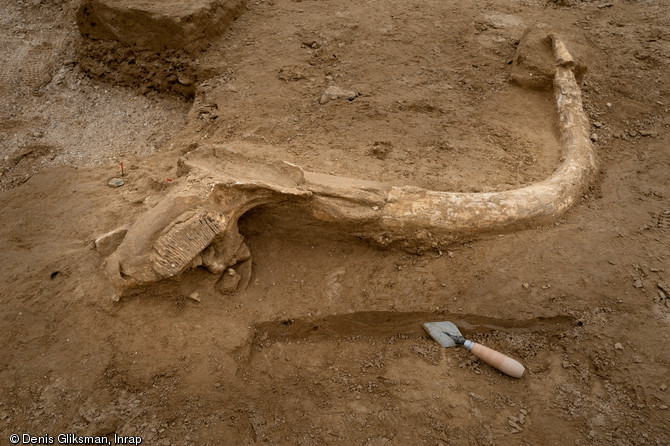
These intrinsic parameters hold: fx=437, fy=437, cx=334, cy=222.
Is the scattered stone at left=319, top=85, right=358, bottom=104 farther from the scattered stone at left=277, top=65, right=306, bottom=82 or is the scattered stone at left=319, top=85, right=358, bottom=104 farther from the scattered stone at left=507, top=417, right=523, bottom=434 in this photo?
the scattered stone at left=507, top=417, right=523, bottom=434

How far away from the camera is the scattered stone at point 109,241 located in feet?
10.2

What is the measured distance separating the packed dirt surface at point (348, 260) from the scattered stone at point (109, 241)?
0.11 meters

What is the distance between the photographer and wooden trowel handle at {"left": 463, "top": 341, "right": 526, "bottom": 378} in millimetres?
2863

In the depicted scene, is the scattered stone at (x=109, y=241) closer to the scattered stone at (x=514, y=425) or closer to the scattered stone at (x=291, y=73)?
the scattered stone at (x=291, y=73)

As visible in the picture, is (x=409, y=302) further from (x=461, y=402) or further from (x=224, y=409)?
(x=224, y=409)

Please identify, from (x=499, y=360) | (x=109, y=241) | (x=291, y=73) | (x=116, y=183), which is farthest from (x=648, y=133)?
(x=116, y=183)

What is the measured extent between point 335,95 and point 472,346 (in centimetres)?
301

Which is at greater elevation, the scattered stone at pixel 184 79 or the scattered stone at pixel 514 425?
the scattered stone at pixel 184 79

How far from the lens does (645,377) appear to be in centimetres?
274

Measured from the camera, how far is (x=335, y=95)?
4781 millimetres

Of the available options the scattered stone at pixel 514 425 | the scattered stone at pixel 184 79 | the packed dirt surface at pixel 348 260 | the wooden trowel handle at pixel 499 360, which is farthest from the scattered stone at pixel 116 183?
the scattered stone at pixel 514 425

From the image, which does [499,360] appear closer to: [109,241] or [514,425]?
[514,425]

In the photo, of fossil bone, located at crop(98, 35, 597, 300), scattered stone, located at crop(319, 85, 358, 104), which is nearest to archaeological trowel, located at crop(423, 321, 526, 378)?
fossil bone, located at crop(98, 35, 597, 300)

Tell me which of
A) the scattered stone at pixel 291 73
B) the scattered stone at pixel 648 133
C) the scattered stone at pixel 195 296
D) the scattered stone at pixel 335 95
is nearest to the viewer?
the scattered stone at pixel 195 296
